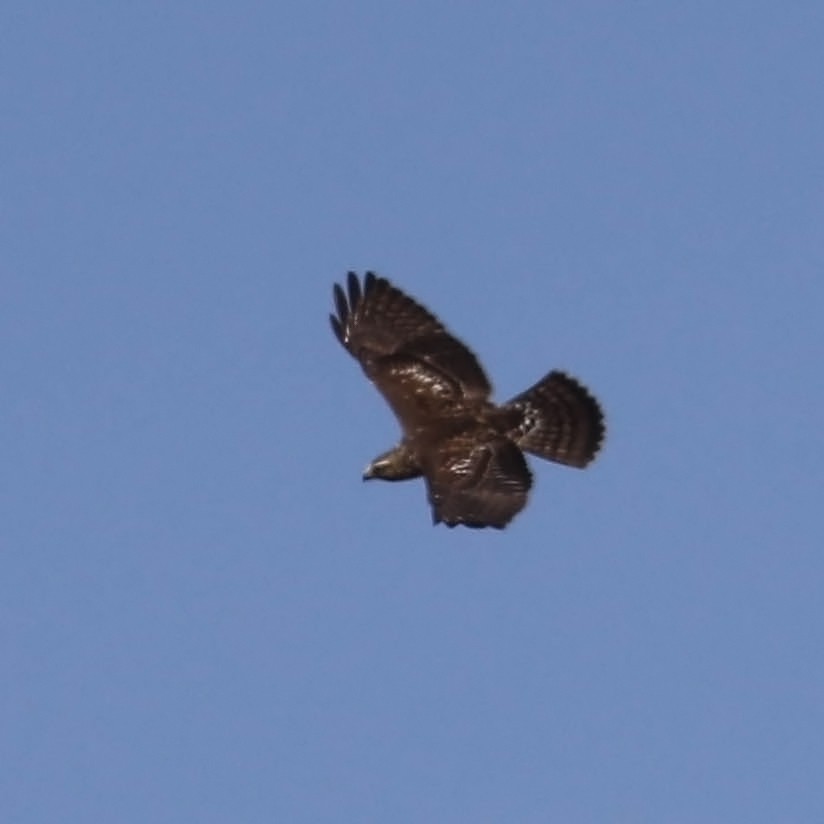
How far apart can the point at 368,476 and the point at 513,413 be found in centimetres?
137

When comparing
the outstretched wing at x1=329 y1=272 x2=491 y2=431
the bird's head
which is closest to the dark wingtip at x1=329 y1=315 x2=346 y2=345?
the outstretched wing at x1=329 y1=272 x2=491 y2=431

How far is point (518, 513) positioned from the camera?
A: 20.4 m

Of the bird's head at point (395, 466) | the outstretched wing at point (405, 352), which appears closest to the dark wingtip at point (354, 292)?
the outstretched wing at point (405, 352)

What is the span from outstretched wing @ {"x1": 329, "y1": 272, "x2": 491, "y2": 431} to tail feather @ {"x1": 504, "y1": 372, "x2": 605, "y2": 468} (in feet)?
1.43

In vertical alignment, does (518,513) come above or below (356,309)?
below

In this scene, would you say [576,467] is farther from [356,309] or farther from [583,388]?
[356,309]

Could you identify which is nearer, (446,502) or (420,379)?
(446,502)

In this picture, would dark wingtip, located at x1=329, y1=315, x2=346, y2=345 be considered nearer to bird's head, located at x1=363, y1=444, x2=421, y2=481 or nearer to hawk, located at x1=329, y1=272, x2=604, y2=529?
hawk, located at x1=329, y1=272, x2=604, y2=529

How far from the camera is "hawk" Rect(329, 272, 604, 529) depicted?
2102 centimetres

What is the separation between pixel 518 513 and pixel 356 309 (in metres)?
3.12

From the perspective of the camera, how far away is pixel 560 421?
2169 centimetres

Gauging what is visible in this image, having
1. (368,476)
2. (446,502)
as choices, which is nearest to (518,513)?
(446,502)

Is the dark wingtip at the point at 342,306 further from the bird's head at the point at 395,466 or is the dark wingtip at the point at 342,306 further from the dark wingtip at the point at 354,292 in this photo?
the bird's head at the point at 395,466

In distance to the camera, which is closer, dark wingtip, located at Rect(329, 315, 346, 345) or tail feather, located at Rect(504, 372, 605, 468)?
tail feather, located at Rect(504, 372, 605, 468)
